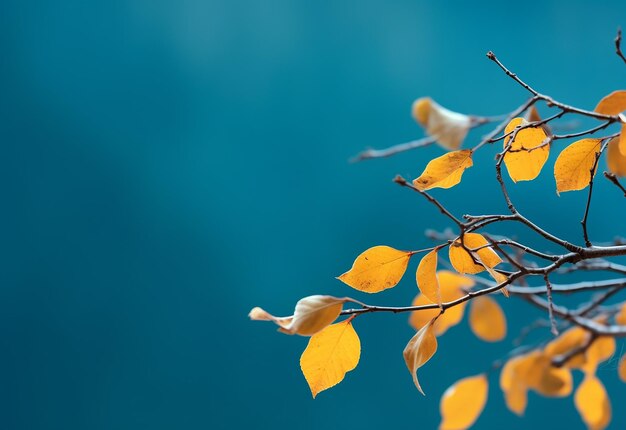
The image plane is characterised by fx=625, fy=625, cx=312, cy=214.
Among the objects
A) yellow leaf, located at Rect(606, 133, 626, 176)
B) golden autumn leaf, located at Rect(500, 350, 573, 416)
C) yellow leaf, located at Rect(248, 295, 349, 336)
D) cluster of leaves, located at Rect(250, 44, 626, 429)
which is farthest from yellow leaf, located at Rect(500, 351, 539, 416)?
yellow leaf, located at Rect(248, 295, 349, 336)

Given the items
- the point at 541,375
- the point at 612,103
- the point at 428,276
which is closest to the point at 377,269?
the point at 428,276

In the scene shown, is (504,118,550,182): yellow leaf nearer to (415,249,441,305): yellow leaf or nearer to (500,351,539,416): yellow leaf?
(415,249,441,305): yellow leaf

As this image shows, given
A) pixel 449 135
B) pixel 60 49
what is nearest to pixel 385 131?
pixel 60 49

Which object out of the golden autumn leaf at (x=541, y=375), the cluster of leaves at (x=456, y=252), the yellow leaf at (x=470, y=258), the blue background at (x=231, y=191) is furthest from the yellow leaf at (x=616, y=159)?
the blue background at (x=231, y=191)

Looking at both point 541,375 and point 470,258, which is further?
point 541,375

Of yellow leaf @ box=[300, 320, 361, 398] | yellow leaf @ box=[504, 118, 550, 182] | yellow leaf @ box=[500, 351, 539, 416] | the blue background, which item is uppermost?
the blue background

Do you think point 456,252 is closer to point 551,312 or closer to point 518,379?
point 551,312
